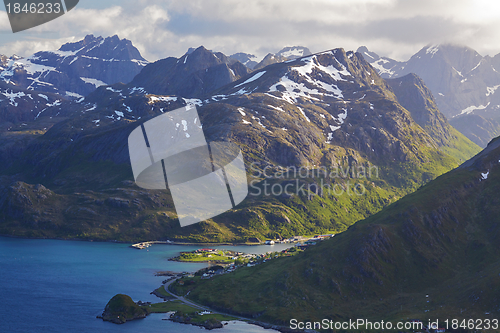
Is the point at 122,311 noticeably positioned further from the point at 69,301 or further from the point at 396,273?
the point at 396,273

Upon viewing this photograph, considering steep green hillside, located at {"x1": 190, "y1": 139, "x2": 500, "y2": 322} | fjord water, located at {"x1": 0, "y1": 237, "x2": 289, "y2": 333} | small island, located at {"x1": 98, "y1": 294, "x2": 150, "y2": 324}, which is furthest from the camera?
steep green hillside, located at {"x1": 190, "y1": 139, "x2": 500, "y2": 322}

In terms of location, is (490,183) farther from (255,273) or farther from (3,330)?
(3,330)

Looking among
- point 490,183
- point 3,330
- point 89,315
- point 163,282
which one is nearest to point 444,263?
point 490,183

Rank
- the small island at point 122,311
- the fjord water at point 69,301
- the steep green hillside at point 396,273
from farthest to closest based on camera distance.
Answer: the steep green hillside at point 396,273
the small island at point 122,311
the fjord water at point 69,301

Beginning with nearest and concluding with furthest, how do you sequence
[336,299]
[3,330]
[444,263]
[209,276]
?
[3,330] → [336,299] → [444,263] → [209,276]

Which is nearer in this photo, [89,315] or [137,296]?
[89,315]

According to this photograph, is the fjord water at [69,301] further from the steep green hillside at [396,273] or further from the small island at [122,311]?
the steep green hillside at [396,273]

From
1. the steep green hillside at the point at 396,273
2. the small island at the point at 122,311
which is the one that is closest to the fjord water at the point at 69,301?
the small island at the point at 122,311

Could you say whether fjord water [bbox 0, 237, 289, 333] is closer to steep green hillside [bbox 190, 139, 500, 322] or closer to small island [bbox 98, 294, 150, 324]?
small island [bbox 98, 294, 150, 324]


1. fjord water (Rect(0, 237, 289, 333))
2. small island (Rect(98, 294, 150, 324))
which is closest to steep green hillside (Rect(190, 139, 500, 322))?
fjord water (Rect(0, 237, 289, 333))

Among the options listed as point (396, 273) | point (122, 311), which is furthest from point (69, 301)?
point (396, 273)

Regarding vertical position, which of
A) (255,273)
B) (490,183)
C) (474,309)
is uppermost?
(490,183)
